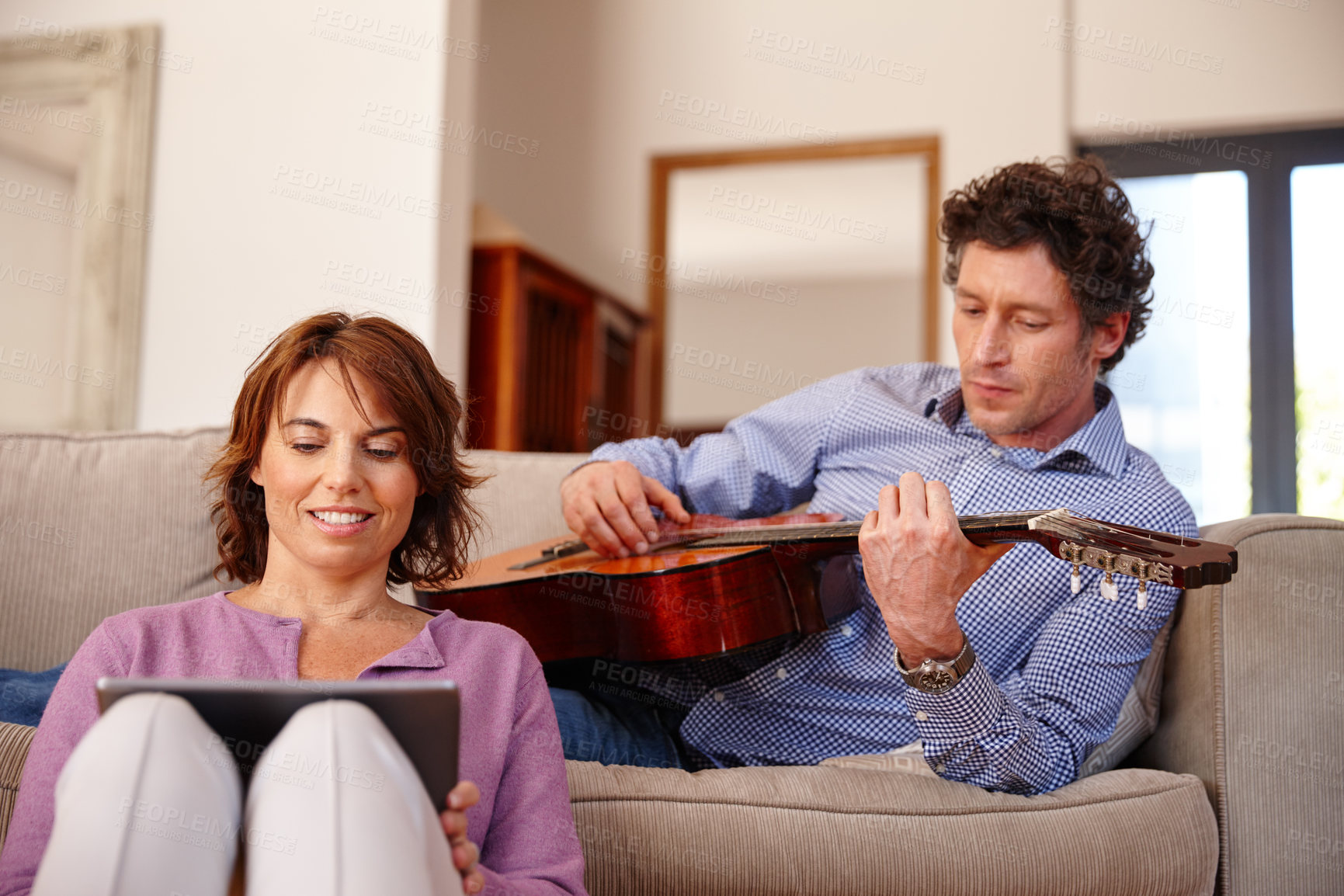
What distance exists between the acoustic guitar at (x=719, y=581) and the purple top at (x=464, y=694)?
32 centimetres

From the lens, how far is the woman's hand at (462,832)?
85 centimetres

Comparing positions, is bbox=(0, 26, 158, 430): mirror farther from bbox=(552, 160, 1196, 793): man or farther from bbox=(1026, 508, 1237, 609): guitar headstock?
bbox=(1026, 508, 1237, 609): guitar headstock

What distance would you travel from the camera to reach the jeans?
1536 millimetres

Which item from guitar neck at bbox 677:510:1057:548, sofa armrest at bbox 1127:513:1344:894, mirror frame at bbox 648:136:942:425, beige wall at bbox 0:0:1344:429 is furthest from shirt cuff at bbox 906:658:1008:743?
mirror frame at bbox 648:136:942:425

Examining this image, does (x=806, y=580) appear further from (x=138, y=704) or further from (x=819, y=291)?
(x=819, y=291)

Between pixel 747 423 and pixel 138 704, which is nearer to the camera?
pixel 138 704

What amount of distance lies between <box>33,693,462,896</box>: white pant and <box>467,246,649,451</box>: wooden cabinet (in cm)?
267

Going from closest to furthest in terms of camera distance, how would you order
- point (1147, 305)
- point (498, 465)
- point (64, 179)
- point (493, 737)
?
point (493, 737) → point (1147, 305) → point (498, 465) → point (64, 179)

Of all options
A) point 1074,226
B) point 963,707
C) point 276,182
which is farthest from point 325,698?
point 276,182

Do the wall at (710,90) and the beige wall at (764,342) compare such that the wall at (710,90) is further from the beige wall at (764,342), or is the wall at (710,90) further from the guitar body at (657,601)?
the guitar body at (657,601)

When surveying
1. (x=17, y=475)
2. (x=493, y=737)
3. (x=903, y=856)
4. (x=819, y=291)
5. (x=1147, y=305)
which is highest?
(x=819, y=291)

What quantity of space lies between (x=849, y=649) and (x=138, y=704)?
104cm

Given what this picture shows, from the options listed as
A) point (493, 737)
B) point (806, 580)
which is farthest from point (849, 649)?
point (493, 737)

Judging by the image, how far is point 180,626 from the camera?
1103mm
